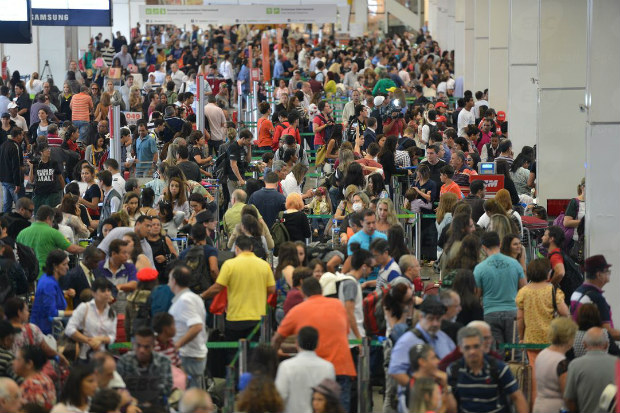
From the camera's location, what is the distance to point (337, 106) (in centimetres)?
3069

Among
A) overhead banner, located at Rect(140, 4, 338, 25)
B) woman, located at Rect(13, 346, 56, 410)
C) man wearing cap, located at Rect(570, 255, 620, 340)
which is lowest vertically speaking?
woman, located at Rect(13, 346, 56, 410)

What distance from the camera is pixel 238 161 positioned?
64.0 ft

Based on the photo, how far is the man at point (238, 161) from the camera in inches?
762

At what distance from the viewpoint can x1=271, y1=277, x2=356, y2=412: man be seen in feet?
31.8

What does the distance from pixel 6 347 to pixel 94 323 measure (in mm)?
912

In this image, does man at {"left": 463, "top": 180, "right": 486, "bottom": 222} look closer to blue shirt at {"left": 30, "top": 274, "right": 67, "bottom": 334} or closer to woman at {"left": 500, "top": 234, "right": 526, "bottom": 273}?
woman at {"left": 500, "top": 234, "right": 526, "bottom": 273}

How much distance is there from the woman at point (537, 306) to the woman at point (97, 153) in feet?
33.5

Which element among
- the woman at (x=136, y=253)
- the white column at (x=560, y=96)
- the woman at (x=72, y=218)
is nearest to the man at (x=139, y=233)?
the woman at (x=136, y=253)

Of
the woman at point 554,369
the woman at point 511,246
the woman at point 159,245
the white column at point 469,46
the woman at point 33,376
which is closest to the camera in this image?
the woman at point 33,376

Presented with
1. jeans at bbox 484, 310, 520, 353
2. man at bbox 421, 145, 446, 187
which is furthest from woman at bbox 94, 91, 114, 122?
jeans at bbox 484, 310, 520, 353

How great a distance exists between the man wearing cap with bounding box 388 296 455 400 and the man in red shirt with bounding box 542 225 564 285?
3.02 m

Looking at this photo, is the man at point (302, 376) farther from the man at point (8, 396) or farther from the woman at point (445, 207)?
the woman at point (445, 207)

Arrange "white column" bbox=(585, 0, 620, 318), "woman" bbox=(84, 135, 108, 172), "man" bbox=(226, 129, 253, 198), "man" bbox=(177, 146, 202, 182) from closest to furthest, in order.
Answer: "white column" bbox=(585, 0, 620, 318) < "man" bbox=(177, 146, 202, 182) < "man" bbox=(226, 129, 253, 198) < "woman" bbox=(84, 135, 108, 172)

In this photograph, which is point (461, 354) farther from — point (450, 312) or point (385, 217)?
point (385, 217)
